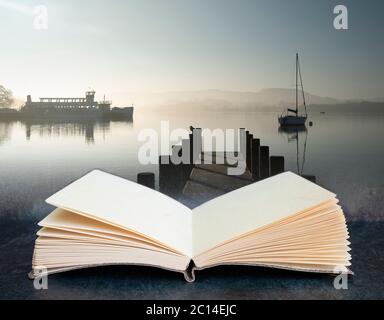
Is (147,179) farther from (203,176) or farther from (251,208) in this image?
(203,176)

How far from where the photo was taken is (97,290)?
1.14 m

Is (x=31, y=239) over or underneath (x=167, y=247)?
underneath

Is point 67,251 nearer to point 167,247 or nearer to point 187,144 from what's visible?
point 167,247

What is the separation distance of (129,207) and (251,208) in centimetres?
40

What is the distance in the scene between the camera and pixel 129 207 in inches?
55.3

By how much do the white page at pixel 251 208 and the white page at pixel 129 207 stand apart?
0.18 ft

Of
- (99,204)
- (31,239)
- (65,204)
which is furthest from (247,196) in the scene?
(31,239)

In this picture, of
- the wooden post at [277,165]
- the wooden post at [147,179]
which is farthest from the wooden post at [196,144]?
the wooden post at [147,179]

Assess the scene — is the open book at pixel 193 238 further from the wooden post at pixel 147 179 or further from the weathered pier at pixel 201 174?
the wooden post at pixel 147 179

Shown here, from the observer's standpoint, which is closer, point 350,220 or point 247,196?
point 247,196

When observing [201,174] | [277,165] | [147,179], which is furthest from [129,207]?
[201,174]

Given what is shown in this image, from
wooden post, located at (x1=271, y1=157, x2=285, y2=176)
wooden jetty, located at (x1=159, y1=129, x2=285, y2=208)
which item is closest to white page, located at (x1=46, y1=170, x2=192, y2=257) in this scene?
wooden jetty, located at (x1=159, y1=129, x2=285, y2=208)

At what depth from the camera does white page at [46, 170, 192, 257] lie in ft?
4.12
